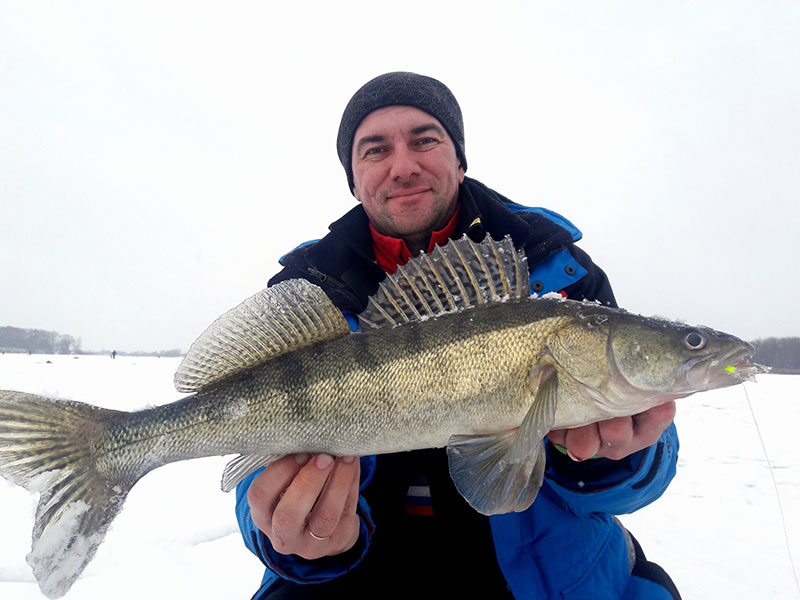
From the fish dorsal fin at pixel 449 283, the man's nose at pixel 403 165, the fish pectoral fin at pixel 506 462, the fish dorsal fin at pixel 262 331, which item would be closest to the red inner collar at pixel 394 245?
the man's nose at pixel 403 165

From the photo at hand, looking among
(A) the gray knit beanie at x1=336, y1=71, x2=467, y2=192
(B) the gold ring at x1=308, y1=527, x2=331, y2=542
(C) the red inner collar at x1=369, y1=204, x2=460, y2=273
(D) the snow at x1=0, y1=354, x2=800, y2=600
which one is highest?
(A) the gray knit beanie at x1=336, y1=71, x2=467, y2=192

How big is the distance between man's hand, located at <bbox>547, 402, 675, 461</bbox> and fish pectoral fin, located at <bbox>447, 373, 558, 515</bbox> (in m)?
0.19

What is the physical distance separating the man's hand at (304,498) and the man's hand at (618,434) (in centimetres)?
93

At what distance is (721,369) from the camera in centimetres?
173

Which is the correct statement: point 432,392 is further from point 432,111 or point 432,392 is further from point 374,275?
point 432,111

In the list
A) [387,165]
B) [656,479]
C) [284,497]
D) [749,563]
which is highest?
[387,165]

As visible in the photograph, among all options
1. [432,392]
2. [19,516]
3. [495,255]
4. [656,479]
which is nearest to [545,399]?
[432,392]

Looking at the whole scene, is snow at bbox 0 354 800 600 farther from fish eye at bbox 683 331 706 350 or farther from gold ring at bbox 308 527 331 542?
fish eye at bbox 683 331 706 350

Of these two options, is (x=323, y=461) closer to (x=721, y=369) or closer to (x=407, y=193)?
(x=721, y=369)

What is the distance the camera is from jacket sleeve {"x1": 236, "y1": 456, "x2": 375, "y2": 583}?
7.16ft

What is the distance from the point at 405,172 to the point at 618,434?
192 centimetres

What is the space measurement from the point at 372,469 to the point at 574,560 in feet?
3.77

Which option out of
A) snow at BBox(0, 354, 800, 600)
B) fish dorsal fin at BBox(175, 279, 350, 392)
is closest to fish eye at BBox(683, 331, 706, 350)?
fish dorsal fin at BBox(175, 279, 350, 392)

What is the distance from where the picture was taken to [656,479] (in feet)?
7.18
